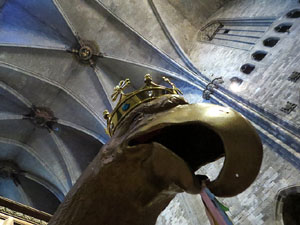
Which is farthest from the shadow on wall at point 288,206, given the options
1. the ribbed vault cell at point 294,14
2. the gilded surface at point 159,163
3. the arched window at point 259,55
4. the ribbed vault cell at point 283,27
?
the ribbed vault cell at point 294,14

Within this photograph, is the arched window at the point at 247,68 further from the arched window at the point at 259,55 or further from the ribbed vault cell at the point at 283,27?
the ribbed vault cell at the point at 283,27

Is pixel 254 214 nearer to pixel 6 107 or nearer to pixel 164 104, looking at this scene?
pixel 164 104

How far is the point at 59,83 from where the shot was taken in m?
11.0

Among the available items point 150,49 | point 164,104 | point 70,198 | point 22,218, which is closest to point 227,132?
point 164,104

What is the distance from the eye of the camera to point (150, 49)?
1025 centimetres

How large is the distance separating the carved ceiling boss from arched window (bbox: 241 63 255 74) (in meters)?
5.85

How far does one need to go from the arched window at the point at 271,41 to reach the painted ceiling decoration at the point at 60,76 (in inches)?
134

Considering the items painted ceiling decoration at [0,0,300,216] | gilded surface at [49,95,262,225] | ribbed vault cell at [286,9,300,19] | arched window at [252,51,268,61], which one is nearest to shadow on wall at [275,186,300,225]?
gilded surface at [49,95,262,225]

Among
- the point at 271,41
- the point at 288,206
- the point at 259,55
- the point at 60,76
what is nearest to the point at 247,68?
the point at 259,55

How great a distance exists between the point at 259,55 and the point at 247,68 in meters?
0.43

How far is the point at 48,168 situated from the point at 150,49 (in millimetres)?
6048

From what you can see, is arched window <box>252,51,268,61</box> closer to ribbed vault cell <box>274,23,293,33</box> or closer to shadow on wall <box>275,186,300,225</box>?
ribbed vault cell <box>274,23,293,33</box>

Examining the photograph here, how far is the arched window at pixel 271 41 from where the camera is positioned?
6611 mm

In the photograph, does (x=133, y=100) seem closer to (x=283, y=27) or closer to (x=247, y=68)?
(x=247, y=68)
